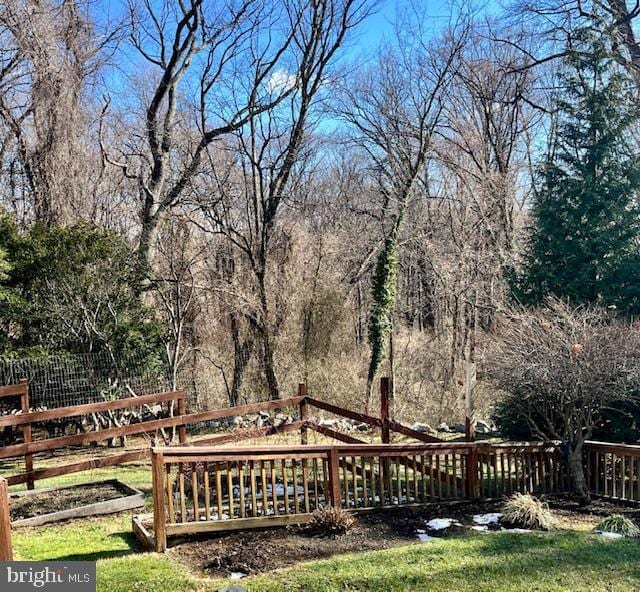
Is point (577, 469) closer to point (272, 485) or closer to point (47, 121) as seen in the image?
point (272, 485)

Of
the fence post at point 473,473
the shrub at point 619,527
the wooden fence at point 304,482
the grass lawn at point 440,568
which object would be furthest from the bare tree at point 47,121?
the shrub at point 619,527

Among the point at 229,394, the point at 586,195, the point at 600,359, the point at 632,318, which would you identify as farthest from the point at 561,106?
the point at 229,394

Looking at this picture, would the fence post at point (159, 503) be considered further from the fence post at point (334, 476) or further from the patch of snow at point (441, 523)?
the patch of snow at point (441, 523)

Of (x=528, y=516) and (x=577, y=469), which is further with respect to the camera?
(x=577, y=469)

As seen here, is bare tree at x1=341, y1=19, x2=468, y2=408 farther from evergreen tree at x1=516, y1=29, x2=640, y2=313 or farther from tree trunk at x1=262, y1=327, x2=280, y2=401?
evergreen tree at x1=516, y1=29, x2=640, y2=313

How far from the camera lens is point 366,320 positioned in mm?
13875

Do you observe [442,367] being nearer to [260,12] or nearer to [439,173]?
[439,173]

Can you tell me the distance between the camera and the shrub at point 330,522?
460 centimetres

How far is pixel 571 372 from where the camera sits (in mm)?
5852

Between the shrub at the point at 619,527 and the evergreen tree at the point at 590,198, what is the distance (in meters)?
3.66

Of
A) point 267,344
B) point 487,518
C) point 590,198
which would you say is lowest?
point 487,518

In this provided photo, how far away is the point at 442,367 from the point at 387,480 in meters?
8.98

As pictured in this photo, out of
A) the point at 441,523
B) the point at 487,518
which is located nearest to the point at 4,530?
the point at 441,523

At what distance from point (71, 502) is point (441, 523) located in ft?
12.8
